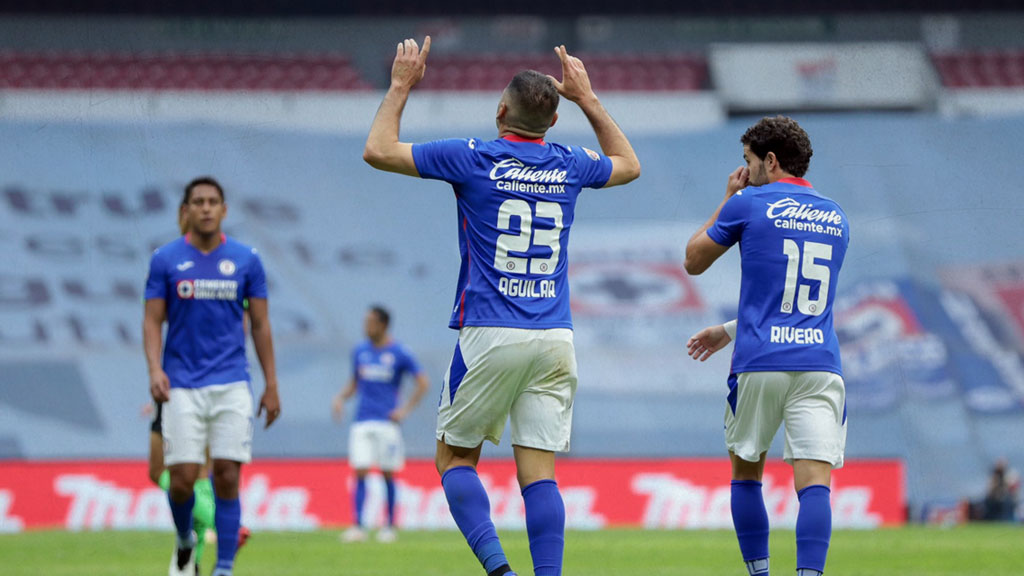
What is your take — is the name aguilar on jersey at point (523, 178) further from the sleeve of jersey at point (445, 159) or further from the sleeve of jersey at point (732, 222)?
the sleeve of jersey at point (732, 222)

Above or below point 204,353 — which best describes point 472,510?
below

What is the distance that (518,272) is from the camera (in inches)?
230

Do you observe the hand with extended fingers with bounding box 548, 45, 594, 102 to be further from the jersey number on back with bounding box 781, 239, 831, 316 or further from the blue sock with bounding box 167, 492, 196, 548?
the blue sock with bounding box 167, 492, 196, 548

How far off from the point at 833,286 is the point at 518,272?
150cm

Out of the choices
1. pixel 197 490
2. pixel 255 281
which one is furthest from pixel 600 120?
pixel 197 490

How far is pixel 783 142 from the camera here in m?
6.37

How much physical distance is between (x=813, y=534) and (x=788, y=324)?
3.04ft

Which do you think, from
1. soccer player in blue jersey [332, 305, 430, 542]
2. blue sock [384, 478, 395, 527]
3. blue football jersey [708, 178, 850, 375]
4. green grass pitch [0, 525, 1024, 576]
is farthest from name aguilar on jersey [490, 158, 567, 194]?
blue sock [384, 478, 395, 527]

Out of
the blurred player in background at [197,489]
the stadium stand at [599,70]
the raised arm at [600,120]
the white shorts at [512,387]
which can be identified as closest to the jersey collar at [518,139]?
the raised arm at [600,120]

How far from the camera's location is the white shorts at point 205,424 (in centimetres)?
791

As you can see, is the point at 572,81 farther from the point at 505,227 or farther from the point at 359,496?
the point at 359,496

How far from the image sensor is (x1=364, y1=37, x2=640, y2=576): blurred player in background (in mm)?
5773

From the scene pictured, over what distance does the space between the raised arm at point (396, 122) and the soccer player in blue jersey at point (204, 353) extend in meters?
2.56

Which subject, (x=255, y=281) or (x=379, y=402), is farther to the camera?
(x=379, y=402)
